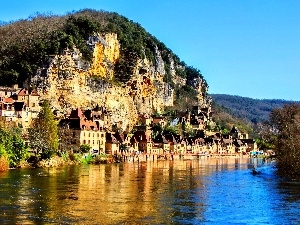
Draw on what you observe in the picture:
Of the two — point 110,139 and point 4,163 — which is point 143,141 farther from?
point 4,163

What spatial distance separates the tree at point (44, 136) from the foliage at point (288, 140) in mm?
39490

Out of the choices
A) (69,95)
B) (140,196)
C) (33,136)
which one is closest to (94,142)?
(69,95)

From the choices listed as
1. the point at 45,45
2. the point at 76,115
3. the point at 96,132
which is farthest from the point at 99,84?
the point at 96,132

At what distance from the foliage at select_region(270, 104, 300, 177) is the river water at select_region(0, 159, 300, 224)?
663 cm

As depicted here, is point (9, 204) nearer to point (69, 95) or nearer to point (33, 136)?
point (33, 136)

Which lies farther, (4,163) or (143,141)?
(143,141)

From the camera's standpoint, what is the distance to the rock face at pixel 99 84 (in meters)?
141

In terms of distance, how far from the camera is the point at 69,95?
143 meters

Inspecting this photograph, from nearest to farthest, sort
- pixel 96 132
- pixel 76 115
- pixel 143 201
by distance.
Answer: pixel 143 201 → pixel 76 115 → pixel 96 132

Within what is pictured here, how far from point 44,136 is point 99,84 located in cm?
6419

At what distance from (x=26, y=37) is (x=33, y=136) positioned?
7867 centimetres

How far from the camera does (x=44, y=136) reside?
92250 millimetres

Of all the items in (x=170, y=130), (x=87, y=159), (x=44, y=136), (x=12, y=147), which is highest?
(x=170, y=130)

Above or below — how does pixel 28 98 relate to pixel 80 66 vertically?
below
